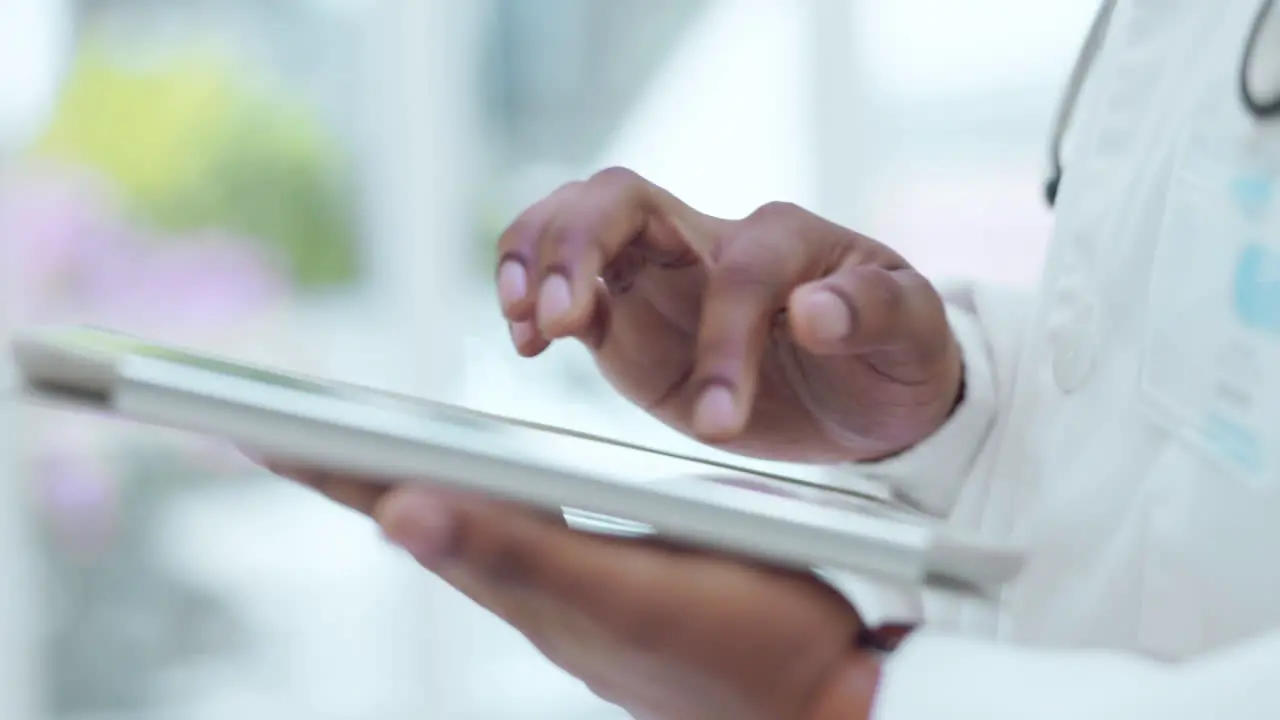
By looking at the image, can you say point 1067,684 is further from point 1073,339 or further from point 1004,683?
point 1073,339

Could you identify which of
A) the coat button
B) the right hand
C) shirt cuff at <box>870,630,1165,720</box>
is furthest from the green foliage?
shirt cuff at <box>870,630,1165,720</box>

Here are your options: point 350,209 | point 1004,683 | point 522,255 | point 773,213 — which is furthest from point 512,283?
point 350,209

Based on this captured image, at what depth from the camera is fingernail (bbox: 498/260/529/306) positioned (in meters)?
0.41

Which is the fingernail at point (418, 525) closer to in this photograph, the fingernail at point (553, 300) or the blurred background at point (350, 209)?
the fingernail at point (553, 300)

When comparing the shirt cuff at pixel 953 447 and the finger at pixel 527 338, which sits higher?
the finger at pixel 527 338

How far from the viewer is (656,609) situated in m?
0.31

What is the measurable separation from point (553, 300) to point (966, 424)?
0.24 metres

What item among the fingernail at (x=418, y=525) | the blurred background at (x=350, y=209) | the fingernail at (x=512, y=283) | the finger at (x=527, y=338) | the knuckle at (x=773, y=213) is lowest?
the blurred background at (x=350, y=209)

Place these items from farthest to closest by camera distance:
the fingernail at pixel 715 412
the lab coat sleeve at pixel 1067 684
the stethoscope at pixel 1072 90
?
the stethoscope at pixel 1072 90 → the fingernail at pixel 715 412 → the lab coat sleeve at pixel 1067 684

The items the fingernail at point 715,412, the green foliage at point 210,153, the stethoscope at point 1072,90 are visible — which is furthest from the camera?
the green foliage at point 210,153

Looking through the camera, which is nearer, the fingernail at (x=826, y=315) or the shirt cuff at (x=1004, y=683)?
the shirt cuff at (x=1004, y=683)

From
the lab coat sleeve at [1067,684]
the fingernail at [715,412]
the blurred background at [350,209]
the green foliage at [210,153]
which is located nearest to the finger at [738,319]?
the fingernail at [715,412]

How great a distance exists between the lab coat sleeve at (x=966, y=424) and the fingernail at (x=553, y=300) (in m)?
0.23

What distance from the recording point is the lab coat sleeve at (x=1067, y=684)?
0.27m
